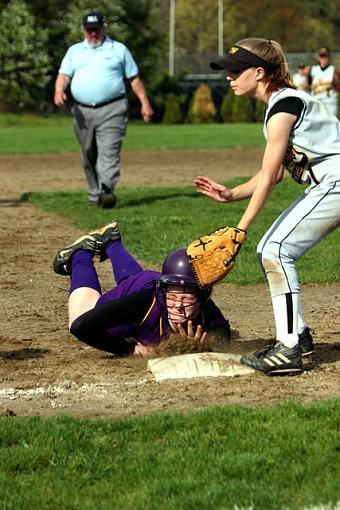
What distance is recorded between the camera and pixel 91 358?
21.9 ft

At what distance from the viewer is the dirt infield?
5.55 m

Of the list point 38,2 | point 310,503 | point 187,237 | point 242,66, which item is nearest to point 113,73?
point 187,237

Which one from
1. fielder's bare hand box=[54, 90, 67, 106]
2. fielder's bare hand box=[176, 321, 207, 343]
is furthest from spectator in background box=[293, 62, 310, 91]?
fielder's bare hand box=[176, 321, 207, 343]

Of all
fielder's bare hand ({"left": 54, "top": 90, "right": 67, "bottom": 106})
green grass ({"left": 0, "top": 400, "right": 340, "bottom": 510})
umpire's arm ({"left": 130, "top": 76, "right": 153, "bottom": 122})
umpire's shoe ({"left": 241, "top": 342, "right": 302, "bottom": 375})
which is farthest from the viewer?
umpire's arm ({"left": 130, "top": 76, "right": 153, "bottom": 122})

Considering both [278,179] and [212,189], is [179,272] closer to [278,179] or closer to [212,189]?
[212,189]

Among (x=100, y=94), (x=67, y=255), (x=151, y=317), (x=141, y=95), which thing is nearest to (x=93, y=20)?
(x=100, y=94)

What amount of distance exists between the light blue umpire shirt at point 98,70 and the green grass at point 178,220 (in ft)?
4.97

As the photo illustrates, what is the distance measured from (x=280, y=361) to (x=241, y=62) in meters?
1.69

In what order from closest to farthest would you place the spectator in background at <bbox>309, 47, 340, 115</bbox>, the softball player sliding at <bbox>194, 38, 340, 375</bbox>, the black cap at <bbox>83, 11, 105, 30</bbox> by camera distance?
the softball player sliding at <bbox>194, 38, 340, 375</bbox> → the black cap at <bbox>83, 11, 105, 30</bbox> → the spectator in background at <bbox>309, 47, 340, 115</bbox>

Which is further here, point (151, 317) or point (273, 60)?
point (151, 317)

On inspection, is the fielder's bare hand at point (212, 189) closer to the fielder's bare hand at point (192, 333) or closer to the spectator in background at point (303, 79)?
the fielder's bare hand at point (192, 333)

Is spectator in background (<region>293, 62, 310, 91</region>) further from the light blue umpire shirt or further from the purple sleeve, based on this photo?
the purple sleeve

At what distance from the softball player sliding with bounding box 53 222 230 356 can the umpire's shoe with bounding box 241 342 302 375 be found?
1.63ft

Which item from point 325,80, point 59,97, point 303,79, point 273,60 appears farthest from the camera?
point 303,79
